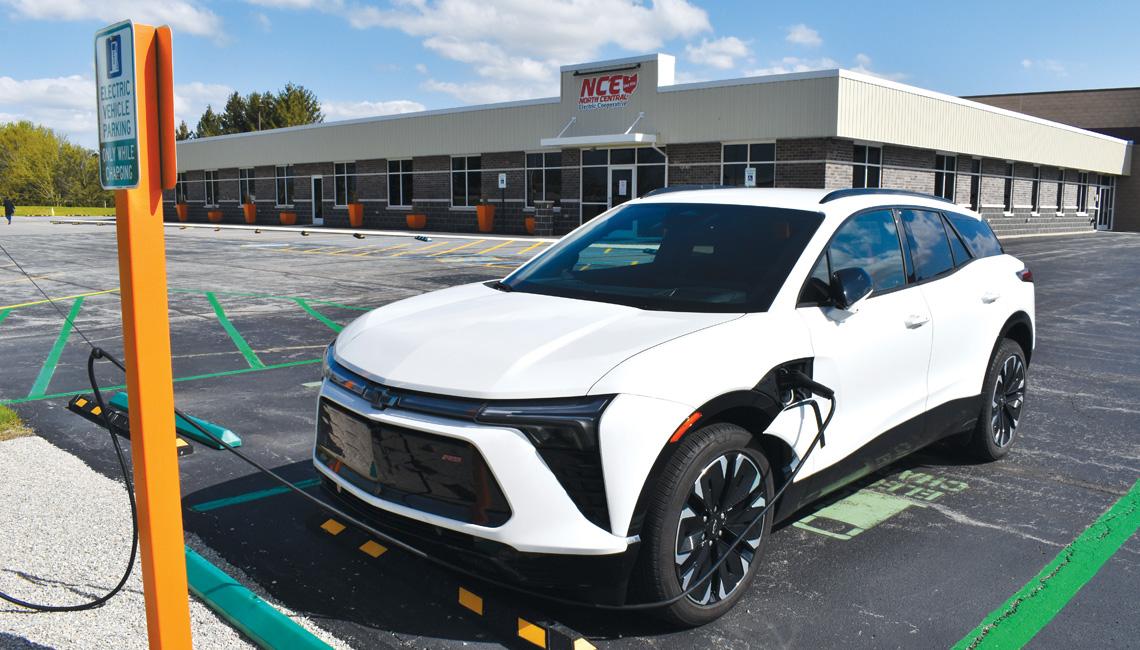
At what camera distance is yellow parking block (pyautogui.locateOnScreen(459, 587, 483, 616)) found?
3643mm

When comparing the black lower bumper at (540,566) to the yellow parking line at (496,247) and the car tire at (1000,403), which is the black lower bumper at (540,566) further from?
the yellow parking line at (496,247)

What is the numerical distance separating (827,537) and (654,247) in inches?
67.7

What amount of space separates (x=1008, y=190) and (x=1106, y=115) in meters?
24.4

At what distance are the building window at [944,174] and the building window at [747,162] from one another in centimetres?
826

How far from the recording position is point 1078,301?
15.0 m

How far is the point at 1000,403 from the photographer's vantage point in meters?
5.71

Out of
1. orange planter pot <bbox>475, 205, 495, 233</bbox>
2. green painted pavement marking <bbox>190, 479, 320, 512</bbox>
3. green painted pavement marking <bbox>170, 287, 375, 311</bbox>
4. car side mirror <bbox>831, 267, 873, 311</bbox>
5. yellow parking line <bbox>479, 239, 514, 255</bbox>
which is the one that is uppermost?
orange planter pot <bbox>475, 205, 495, 233</bbox>

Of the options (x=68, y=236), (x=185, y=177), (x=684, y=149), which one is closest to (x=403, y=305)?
(x=684, y=149)

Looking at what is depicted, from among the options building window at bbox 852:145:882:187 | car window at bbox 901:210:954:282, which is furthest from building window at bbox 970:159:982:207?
car window at bbox 901:210:954:282

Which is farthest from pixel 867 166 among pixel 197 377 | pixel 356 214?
pixel 197 377

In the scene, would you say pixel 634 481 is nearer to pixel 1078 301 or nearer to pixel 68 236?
pixel 1078 301

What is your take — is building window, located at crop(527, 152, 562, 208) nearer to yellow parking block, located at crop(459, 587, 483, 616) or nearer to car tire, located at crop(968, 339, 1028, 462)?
car tire, located at crop(968, 339, 1028, 462)

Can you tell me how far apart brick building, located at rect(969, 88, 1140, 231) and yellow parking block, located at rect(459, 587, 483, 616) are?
56161 millimetres

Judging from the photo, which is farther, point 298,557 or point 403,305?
point 403,305
